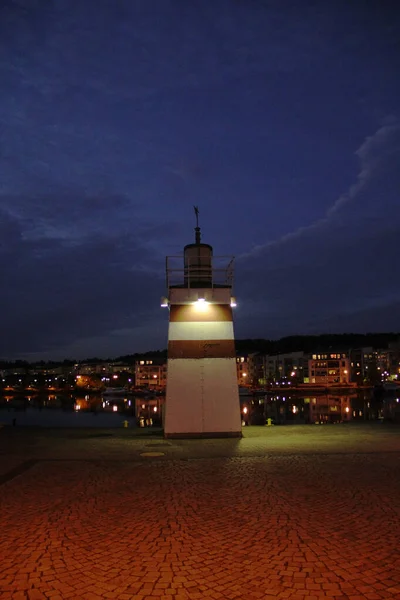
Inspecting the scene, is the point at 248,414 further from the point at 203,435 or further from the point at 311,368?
the point at 311,368

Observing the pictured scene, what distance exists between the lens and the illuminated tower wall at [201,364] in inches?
678

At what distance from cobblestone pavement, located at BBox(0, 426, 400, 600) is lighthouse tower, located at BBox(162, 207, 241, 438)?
→ 4.82 meters

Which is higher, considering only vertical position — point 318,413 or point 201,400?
point 201,400

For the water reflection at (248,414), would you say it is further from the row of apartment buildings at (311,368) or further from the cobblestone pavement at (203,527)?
the row of apartment buildings at (311,368)

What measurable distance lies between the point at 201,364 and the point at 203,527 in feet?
35.8

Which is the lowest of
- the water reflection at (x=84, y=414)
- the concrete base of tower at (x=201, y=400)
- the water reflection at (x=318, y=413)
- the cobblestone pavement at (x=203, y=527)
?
the water reflection at (x=318, y=413)

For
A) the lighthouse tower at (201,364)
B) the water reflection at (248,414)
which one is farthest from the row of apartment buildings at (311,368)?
the lighthouse tower at (201,364)

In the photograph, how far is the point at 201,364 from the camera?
57.5ft

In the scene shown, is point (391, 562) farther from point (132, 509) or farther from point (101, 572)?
point (132, 509)

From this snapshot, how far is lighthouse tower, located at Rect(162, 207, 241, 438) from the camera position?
17.2 m

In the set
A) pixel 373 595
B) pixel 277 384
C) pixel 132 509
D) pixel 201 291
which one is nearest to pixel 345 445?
pixel 201 291

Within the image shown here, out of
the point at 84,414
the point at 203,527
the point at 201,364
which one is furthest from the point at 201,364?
the point at 84,414

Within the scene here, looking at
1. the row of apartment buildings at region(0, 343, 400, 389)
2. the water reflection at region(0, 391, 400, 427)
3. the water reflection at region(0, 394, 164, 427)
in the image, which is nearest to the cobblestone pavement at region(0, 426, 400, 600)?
→ the water reflection at region(0, 391, 400, 427)

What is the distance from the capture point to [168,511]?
7.42 metres
